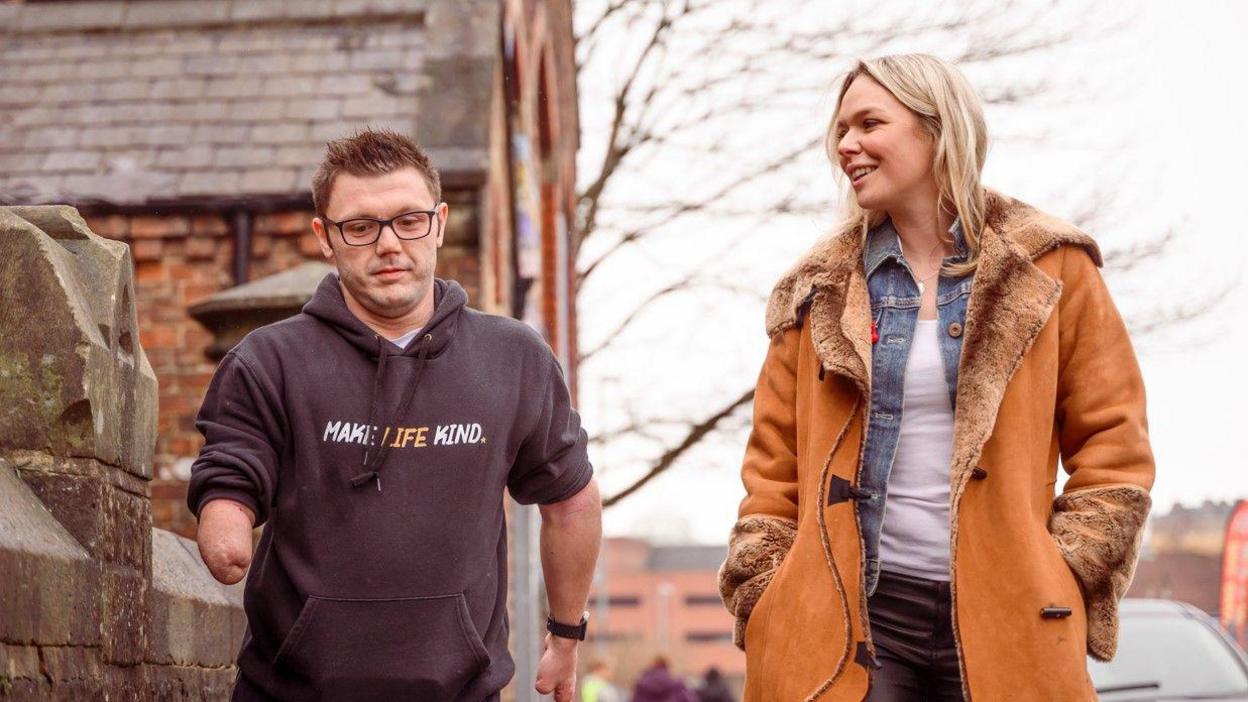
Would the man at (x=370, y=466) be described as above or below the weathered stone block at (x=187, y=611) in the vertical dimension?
above

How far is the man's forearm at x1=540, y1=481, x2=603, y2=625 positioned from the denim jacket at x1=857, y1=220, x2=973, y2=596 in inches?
28.1

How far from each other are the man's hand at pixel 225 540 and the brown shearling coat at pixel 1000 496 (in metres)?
1.04

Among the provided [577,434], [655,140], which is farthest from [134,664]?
[655,140]

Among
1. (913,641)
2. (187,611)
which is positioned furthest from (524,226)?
(913,641)

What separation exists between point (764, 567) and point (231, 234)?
7100 millimetres

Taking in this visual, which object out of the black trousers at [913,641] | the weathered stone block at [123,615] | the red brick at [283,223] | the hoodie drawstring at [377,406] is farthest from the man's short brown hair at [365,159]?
the red brick at [283,223]

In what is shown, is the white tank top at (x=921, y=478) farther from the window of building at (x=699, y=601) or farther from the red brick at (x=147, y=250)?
the window of building at (x=699, y=601)

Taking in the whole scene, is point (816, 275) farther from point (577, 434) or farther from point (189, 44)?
point (189, 44)

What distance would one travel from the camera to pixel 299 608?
11.1 ft

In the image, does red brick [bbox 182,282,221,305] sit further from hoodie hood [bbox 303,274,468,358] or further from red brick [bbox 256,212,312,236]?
hoodie hood [bbox 303,274,468,358]

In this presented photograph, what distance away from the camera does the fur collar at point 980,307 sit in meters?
3.36

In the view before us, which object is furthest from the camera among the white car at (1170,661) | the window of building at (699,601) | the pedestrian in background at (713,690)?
the window of building at (699,601)

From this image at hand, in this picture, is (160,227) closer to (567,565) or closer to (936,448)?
(567,565)

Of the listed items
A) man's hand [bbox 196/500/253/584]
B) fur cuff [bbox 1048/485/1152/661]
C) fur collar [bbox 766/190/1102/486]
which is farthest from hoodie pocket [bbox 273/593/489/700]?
fur cuff [bbox 1048/485/1152/661]
